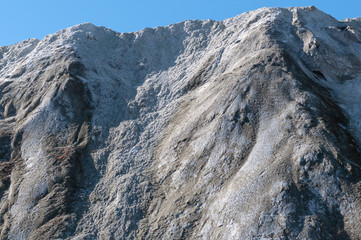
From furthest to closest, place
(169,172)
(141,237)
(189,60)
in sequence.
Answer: (189,60) → (169,172) → (141,237)

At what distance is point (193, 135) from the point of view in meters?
26.1

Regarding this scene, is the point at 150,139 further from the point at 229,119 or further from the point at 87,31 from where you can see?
the point at 87,31

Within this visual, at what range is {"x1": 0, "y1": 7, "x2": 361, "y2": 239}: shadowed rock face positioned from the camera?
19.8 metres

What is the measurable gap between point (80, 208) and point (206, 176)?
309 inches

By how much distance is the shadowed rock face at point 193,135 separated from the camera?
19781 millimetres

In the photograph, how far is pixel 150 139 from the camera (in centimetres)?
2844

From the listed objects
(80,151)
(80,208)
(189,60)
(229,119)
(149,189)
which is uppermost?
(189,60)

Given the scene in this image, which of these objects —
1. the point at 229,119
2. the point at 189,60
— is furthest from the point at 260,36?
the point at 229,119

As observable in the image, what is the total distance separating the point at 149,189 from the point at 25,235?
7508 millimetres

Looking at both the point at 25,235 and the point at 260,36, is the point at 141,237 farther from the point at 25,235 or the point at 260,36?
the point at 260,36

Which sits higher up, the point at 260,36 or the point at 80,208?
the point at 260,36

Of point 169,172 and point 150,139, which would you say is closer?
point 169,172

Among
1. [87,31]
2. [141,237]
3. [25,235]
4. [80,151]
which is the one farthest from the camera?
[87,31]

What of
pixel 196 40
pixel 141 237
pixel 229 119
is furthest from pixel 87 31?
pixel 141 237
